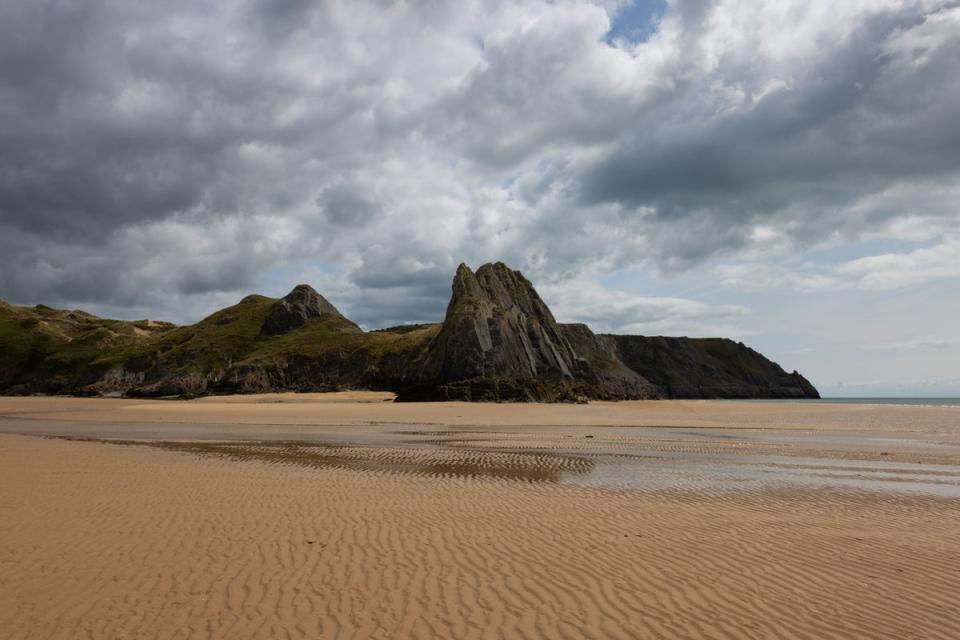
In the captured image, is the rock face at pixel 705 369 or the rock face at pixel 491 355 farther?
the rock face at pixel 705 369

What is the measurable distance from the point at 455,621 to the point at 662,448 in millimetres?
21521

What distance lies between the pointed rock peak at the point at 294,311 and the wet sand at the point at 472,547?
109m

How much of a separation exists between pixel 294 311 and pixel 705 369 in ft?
346

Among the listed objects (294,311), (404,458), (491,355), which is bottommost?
(404,458)

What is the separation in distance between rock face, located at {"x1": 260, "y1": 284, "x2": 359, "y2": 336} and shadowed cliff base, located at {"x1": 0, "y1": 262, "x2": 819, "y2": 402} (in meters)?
0.29

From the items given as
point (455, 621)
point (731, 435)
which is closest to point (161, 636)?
point (455, 621)

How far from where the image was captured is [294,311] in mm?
128750

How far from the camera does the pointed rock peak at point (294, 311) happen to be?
127688 mm

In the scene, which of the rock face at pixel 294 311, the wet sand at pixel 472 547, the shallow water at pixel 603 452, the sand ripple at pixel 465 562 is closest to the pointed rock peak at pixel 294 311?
the rock face at pixel 294 311

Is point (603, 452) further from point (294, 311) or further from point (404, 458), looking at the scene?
→ point (294, 311)

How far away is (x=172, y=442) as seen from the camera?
26.7m

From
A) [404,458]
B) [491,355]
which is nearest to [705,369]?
[491,355]

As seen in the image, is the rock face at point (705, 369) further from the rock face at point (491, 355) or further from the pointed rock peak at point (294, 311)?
the pointed rock peak at point (294, 311)

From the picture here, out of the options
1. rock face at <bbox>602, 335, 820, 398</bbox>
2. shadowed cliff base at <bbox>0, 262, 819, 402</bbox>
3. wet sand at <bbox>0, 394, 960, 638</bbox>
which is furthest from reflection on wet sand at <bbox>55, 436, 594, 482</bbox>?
rock face at <bbox>602, 335, 820, 398</bbox>
